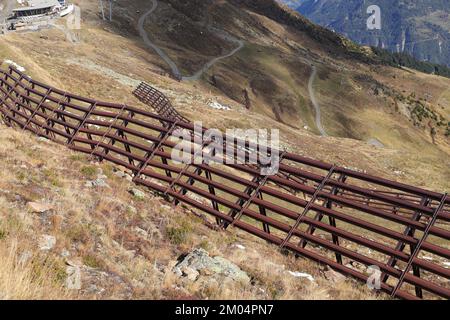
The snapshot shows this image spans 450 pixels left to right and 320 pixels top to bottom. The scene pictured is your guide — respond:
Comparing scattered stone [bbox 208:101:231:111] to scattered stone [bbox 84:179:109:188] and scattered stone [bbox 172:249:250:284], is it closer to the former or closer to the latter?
scattered stone [bbox 84:179:109:188]

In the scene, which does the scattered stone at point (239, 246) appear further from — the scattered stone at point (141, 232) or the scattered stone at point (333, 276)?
the scattered stone at point (141, 232)

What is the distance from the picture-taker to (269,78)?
106 metres

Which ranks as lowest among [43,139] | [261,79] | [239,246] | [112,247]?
[261,79]

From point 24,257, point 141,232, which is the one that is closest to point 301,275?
point 141,232

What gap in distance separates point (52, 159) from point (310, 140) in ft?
138

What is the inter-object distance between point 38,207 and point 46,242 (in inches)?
68.4

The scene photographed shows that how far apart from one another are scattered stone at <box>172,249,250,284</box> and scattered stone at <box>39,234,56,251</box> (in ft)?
7.98

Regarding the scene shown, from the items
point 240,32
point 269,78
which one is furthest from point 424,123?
point 240,32

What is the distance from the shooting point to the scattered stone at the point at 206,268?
8469mm

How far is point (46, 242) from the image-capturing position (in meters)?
8.05

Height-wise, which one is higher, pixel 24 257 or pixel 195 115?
pixel 24 257

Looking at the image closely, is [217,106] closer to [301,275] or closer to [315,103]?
[301,275]

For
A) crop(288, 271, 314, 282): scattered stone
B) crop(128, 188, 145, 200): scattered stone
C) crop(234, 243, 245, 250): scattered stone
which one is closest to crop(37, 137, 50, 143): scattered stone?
crop(128, 188, 145, 200): scattered stone
